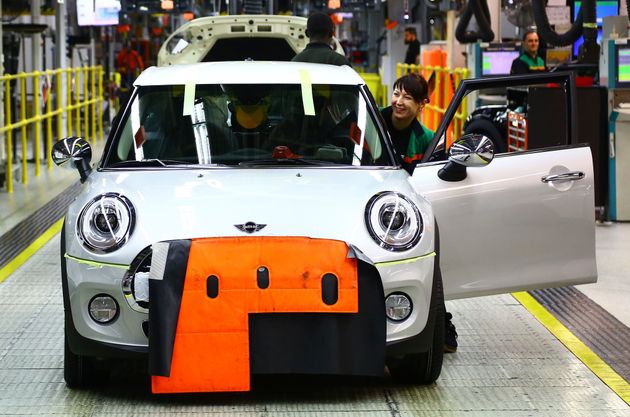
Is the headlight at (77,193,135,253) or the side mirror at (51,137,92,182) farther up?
the side mirror at (51,137,92,182)

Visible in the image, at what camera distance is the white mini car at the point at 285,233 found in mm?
5531

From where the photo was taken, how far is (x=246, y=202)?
5809mm

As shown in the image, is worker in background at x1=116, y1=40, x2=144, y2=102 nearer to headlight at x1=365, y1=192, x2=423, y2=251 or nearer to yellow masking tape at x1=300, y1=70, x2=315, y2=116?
yellow masking tape at x1=300, y1=70, x2=315, y2=116

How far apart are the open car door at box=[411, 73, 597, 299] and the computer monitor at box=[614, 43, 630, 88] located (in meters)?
5.63

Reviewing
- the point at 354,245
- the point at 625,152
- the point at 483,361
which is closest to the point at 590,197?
the point at 483,361

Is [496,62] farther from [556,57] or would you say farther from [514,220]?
[514,220]

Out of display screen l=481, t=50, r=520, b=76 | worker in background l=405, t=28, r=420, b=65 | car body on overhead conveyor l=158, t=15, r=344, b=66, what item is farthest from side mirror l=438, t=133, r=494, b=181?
worker in background l=405, t=28, r=420, b=65

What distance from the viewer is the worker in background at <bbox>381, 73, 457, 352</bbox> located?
292 inches

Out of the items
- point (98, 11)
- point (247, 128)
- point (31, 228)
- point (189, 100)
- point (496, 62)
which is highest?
point (98, 11)

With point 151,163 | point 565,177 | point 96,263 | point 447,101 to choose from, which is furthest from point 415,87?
point 447,101

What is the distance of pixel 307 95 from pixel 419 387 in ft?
5.13

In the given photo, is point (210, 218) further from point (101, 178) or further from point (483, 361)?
point (483, 361)

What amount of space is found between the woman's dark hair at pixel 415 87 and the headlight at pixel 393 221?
1.67 meters

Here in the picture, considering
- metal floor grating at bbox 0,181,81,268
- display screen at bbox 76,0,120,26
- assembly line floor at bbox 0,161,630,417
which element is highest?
display screen at bbox 76,0,120,26
